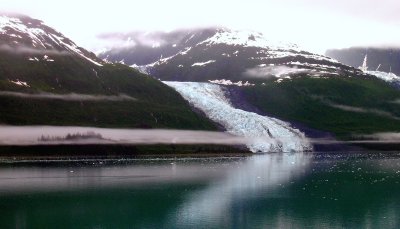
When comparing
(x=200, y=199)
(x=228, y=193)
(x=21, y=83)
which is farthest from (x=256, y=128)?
(x=200, y=199)

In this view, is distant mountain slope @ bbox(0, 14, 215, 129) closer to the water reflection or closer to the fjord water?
the fjord water

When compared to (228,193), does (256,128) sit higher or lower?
higher

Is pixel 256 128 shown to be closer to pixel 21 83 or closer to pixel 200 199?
pixel 21 83

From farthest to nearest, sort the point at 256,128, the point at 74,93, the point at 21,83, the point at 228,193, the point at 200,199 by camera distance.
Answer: the point at 74,93
the point at 256,128
the point at 21,83
the point at 228,193
the point at 200,199

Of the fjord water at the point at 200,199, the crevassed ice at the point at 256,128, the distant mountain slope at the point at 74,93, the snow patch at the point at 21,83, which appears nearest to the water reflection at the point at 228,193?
the fjord water at the point at 200,199

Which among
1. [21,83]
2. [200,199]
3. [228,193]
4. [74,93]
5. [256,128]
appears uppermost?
[21,83]

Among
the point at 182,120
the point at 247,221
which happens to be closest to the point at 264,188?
the point at 247,221

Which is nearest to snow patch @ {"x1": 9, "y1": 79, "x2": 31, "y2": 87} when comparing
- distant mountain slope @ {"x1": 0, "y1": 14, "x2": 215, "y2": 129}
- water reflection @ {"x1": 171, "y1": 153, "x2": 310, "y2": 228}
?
distant mountain slope @ {"x1": 0, "y1": 14, "x2": 215, "y2": 129}

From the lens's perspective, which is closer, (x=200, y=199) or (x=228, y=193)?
(x=200, y=199)
